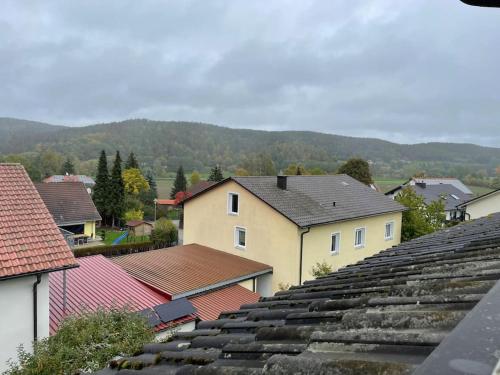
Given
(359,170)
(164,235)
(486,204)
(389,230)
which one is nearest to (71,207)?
(164,235)

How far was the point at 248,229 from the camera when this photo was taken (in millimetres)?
20891

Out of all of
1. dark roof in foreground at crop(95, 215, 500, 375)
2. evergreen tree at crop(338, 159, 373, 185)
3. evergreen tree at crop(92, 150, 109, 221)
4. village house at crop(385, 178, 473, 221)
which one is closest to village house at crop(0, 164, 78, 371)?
dark roof in foreground at crop(95, 215, 500, 375)

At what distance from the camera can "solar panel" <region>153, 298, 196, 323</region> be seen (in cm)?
1206

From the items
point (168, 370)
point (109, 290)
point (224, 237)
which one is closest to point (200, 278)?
point (109, 290)

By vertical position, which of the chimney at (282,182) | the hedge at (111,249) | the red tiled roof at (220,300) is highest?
the chimney at (282,182)

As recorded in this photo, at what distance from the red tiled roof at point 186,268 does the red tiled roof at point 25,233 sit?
557cm

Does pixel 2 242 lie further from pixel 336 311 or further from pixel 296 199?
pixel 296 199

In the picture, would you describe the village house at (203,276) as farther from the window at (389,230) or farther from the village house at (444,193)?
the village house at (444,193)

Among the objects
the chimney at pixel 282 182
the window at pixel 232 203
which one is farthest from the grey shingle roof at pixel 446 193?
the window at pixel 232 203

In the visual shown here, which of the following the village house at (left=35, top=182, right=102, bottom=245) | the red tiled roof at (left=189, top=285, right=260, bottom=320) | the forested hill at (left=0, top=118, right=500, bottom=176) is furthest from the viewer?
the forested hill at (left=0, top=118, right=500, bottom=176)

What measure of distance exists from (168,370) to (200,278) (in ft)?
45.2

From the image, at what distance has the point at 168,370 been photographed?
2.94 metres

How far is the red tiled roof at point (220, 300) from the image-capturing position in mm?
14143

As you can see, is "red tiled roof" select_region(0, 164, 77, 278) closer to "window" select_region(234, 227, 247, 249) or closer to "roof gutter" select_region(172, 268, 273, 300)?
"roof gutter" select_region(172, 268, 273, 300)
